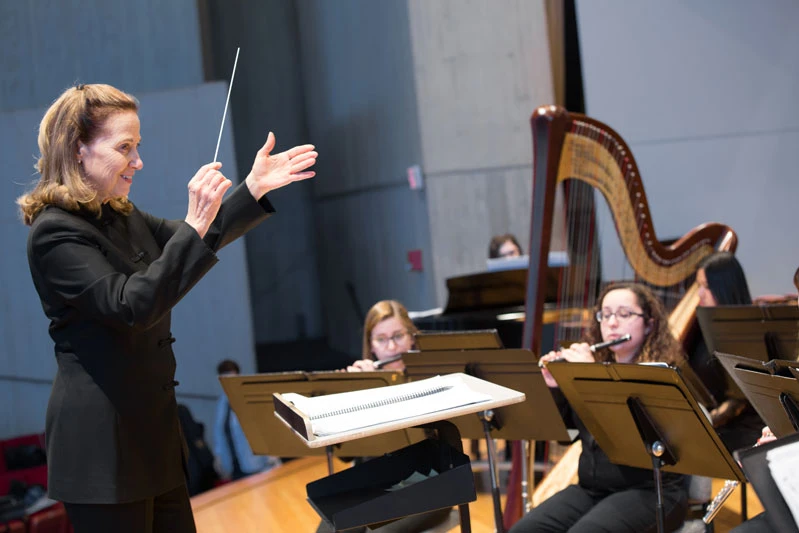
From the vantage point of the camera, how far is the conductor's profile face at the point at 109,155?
1.71 metres

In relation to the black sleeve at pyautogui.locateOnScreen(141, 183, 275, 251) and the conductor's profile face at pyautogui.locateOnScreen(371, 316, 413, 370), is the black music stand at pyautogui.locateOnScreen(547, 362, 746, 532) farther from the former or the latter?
the conductor's profile face at pyautogui.locateOnScreen(371, 316, 413, 370)

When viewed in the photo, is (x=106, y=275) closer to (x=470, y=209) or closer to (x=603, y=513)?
(x=603, y=513)

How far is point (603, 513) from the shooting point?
8.59 ft

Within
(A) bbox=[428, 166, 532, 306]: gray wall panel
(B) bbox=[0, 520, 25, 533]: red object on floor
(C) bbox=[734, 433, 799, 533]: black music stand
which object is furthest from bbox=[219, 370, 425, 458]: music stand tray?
(A) bbox=[428, 166, 532, 306]: gray wall panel

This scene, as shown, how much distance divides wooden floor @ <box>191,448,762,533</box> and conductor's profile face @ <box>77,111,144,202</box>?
2.51 meters

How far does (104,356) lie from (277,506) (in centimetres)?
298

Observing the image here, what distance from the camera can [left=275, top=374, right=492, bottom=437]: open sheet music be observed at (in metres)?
1.63

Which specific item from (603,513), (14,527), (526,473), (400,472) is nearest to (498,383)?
(603,513)

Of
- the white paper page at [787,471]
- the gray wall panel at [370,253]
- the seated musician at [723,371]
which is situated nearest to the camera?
the white paper page at [787,471]

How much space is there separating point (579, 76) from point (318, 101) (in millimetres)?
3636

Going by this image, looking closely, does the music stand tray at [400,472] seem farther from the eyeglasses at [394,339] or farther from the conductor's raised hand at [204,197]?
the eyeglasses at [394,339]

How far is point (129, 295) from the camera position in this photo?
5.19 feet

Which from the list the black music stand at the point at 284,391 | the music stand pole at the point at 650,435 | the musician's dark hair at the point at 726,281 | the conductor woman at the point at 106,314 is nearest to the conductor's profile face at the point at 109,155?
the conductor woman at the point at 106,314

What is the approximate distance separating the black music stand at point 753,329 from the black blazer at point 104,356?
6.46 feet
